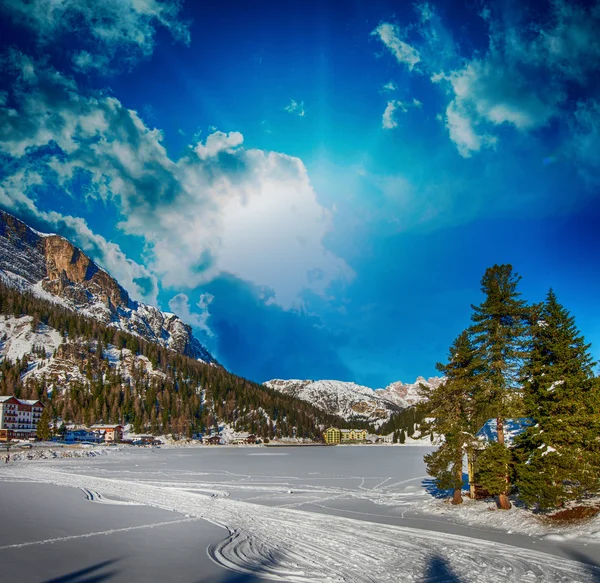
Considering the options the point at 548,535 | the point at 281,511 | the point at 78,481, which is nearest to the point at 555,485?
the point at 548,535

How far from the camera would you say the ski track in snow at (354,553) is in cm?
1461

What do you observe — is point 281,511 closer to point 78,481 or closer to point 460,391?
point 460,391

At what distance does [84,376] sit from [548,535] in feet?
692

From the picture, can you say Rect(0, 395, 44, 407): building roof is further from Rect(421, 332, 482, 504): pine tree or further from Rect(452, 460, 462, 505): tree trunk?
Rect(452, 460, 462, 505): tree trunk

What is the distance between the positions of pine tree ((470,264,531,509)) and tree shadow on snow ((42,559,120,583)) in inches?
832

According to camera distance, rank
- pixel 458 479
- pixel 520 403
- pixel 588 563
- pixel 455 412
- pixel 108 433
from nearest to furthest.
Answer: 1. pixel 588 563
2. pixel 520 403
3. pixel 458 479
4. pixel 455 412
5. pixel 108 433

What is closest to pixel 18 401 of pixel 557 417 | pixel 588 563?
pixel 557 417

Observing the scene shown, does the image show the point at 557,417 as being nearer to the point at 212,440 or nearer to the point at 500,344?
the point at 500,344

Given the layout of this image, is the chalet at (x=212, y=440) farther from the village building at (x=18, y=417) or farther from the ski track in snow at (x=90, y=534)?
the ski track in snow at (x=90, y=534)

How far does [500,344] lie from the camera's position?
27672 millimetres

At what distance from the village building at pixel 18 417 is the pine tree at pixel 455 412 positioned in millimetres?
139002

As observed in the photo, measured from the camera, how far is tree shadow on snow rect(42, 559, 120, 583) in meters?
12.9

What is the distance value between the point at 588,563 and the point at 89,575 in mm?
17435

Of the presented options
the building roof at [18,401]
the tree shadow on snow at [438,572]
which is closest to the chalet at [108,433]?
the building roof at [18,401]
